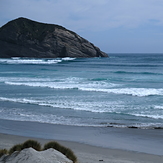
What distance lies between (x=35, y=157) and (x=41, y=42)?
92.6 meters

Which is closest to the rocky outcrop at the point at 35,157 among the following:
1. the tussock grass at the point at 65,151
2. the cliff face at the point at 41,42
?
the tussock grass at the point at 65,151

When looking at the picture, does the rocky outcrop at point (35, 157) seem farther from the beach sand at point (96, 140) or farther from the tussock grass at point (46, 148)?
the beach sand at point (96, 140)

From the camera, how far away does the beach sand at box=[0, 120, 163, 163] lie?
7.78m

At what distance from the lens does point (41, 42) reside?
96.1 m

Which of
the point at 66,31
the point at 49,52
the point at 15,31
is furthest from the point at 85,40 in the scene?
the point at 15,31

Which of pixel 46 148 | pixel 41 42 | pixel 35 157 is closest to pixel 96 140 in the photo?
pixel 46 148

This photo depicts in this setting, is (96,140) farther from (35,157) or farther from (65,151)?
(35,157)

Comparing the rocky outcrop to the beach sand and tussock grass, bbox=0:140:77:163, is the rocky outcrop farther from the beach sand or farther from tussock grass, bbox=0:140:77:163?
the beach sand

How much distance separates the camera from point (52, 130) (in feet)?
35.3

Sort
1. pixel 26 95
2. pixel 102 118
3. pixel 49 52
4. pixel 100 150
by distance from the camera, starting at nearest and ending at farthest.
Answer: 1. pixel 100 150
2. pixel 102 118
3. pixel 26 95
4. pixel 49 52

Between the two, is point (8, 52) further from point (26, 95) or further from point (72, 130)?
point (72, 130)

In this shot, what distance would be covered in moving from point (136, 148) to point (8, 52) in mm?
91375

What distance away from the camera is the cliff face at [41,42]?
95375 millimetres

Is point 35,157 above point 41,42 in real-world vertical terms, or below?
below
